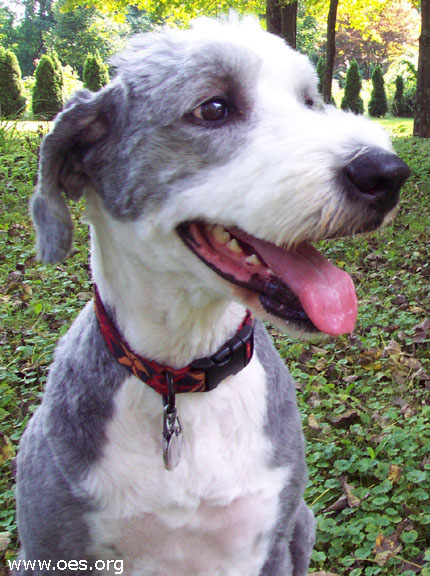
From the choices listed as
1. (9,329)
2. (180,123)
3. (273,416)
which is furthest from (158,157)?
(9,329)

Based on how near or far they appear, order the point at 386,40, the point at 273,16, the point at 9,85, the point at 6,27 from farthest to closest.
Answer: the point at 6,27 → the point at 386,40 → the point at 9,85 → the point at 273,16

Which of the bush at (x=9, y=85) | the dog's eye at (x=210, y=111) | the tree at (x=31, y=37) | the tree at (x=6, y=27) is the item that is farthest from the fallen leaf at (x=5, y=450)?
the tree at (x=6, y=27)

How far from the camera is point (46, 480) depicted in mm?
1927

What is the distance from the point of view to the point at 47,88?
16703 millimetres

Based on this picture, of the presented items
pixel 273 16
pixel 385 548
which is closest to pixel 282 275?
pixel 385 548

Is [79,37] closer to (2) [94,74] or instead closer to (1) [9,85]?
(2) [94,74]

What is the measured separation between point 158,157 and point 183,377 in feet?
2.25

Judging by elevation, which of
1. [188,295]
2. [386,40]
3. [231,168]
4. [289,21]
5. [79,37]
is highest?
[231,168]

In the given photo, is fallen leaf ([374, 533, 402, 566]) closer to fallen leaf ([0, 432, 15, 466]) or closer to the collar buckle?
the collar buckle

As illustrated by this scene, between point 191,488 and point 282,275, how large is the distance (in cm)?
74

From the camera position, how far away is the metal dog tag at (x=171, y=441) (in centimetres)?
185

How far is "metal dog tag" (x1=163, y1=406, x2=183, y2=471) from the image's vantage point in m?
1.85

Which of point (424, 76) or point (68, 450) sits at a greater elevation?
point (68, 450)

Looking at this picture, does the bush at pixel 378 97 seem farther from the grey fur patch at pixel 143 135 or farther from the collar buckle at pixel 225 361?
Result: the collar buckle at pixel 225 361
